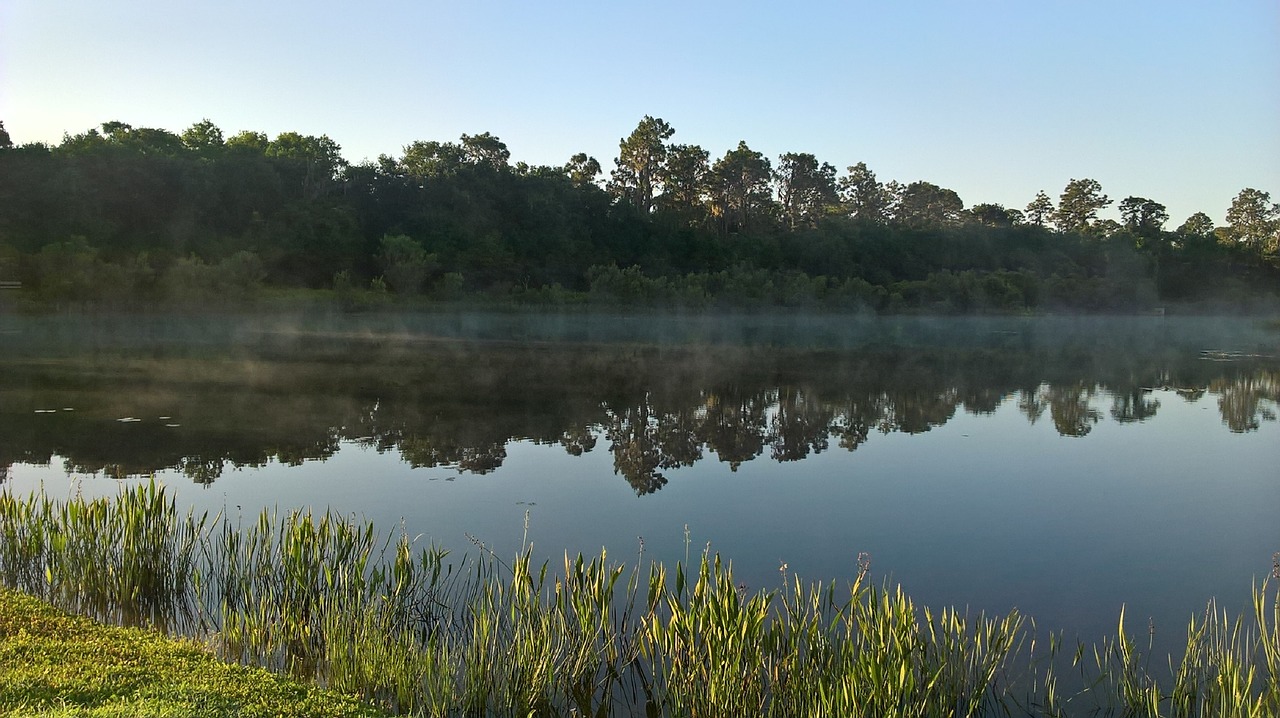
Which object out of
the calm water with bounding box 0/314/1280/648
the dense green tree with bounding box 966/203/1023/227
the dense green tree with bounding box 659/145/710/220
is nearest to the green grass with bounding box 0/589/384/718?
the calm water with bounding box 0/314/1280/648

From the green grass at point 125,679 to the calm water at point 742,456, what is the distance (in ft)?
8.76

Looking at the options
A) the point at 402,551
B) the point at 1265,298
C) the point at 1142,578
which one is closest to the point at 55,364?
the point at 402,551

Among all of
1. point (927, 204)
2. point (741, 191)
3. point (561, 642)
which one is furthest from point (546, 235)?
point (561, 642)

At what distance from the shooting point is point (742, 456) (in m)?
11.2

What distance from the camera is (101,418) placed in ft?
41.1

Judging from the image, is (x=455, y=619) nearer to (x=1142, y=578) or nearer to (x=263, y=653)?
(x=263, y=653)

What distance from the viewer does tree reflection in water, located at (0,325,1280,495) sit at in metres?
11.1

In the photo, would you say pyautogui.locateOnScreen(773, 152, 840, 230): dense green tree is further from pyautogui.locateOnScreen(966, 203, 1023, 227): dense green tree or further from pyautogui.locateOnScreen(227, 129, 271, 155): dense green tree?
pyautogui.locateOnScreen(227, 129, 271, 155): dense green tree

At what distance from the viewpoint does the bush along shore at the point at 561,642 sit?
3.97 m

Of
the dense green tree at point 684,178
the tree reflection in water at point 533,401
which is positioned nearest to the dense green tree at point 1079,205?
the dense green tree at point 684,178

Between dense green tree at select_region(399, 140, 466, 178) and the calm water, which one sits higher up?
dense green tree at select_region(399, 140, 466, 178)

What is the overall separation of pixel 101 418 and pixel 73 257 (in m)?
27.4

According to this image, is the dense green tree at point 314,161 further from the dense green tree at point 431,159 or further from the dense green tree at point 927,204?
the dense green tree at point 927,204

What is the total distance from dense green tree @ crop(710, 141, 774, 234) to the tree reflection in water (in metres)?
44.6
